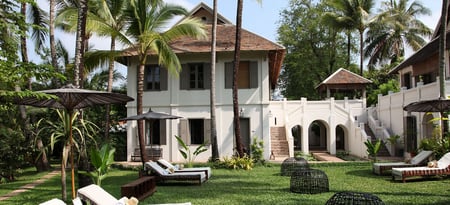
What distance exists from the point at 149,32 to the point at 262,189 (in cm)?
831

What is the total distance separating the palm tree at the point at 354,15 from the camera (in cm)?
2934

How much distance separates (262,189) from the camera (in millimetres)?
10703

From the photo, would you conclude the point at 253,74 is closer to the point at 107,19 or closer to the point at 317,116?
the point at 317,116

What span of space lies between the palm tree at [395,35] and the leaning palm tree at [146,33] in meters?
21.0

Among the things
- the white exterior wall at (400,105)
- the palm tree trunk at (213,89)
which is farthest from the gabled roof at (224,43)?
the white exterior wall at (400,105)

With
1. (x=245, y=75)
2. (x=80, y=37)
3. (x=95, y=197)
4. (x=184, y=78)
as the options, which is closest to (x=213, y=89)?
(x=245, y=75)

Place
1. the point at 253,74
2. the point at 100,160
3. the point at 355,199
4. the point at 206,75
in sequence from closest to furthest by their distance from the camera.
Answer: the point at 355,199, the point at 100,160, the point at 253,74, the point at 206,75

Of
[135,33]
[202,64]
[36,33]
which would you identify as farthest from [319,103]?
[36,33]

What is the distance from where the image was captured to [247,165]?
15.7 metres

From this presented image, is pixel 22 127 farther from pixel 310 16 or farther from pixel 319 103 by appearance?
pixel 310 16

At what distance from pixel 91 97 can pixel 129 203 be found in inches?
93.3

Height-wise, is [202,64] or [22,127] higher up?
[202,64]

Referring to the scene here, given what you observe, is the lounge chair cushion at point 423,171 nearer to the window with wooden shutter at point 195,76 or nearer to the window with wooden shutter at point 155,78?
the window with wooden shutter at point 195,76

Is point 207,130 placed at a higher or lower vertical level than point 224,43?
lower
